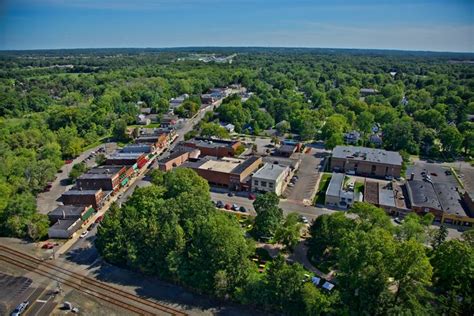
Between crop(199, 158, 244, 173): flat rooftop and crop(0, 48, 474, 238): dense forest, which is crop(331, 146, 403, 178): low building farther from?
crop(199, 158, 244, 173): flat rooftop

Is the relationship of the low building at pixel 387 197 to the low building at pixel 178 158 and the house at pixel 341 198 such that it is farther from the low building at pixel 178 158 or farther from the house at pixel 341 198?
the low building at pixel 178 158

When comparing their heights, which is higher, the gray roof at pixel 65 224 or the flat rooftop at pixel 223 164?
the flat rooftop at pixel 223 164

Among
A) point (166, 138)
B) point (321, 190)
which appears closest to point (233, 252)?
point (321, 190)

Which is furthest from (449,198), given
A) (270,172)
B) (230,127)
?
(230,127)

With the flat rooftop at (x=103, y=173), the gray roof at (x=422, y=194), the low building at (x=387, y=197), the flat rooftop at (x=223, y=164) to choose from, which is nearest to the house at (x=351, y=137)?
the low building at (x=387, y=197)

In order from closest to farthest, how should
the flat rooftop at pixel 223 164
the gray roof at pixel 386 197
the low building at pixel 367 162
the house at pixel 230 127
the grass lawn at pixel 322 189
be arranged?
the gray roof at pixel 386 197 → the grass lawn at pixel 322 189 → the flat rooftop at pixel 223 164 → the low building at pixel 367 162 → the house at pixel 230 127

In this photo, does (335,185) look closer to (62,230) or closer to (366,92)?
(62,230)

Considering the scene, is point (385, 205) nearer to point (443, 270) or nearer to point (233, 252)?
point (443, 270)
